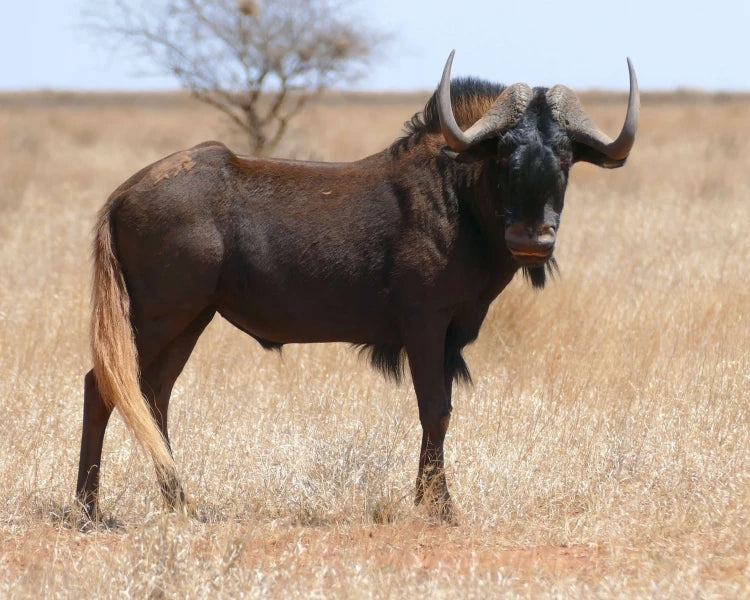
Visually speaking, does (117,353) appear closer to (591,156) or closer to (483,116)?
(483,116)

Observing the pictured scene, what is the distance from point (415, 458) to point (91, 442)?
5.76 ft

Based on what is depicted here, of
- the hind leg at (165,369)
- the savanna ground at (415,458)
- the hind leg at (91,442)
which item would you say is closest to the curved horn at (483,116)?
the hind leg at (165,369)

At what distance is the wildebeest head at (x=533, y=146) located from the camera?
4.96 meters

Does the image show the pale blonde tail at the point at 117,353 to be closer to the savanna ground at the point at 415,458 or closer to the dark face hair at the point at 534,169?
the savanna ground at the point at 415,458

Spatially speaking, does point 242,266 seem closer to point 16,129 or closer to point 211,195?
point 211,195

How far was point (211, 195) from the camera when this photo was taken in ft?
17.7

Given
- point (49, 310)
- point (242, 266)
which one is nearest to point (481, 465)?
point (242, 266)

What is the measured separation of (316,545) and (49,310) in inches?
174

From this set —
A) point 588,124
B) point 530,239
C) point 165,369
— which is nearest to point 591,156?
point 588,124

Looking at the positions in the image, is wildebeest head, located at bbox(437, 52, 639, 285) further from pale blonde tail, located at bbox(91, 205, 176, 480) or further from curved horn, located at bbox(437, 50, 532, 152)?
pale blonde tail, located at bbox(91, 205, 176, 480)

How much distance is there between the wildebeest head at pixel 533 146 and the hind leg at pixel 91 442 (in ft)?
6.98

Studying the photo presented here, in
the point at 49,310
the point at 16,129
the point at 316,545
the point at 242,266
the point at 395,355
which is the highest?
the point at 242,266

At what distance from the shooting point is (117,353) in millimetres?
5215

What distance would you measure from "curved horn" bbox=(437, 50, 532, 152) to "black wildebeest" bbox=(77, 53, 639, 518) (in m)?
0.01
